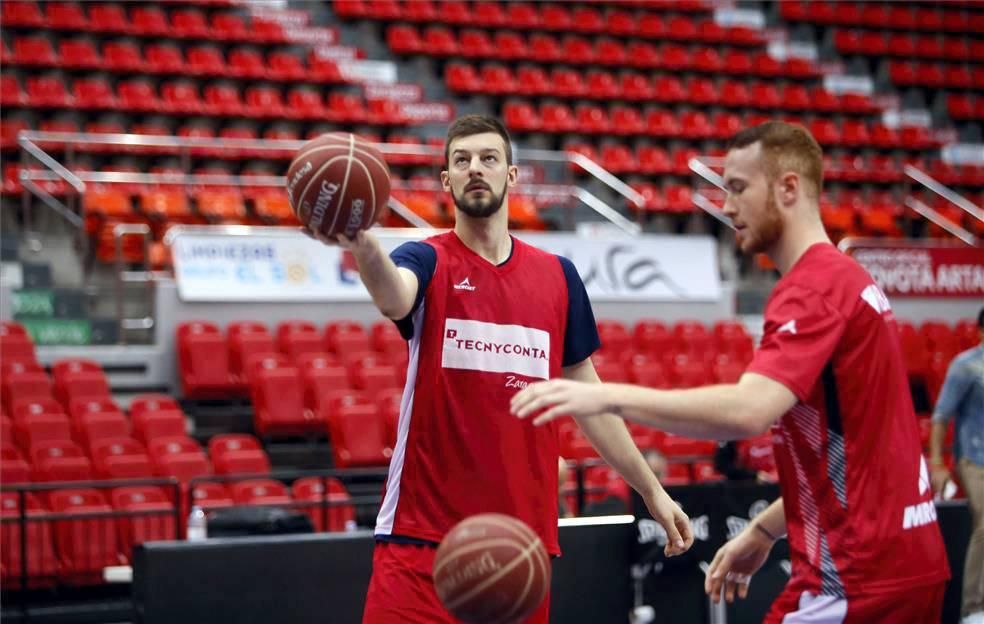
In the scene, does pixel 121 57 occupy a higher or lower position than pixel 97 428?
higher

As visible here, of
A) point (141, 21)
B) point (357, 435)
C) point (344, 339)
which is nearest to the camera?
point (357, 435)

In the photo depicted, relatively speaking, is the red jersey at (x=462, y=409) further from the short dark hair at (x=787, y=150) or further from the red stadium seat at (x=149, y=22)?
the red stadium seat at (x=149, y=22)

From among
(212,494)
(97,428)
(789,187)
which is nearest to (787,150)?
(789,187)

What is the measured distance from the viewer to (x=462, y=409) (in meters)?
4.34

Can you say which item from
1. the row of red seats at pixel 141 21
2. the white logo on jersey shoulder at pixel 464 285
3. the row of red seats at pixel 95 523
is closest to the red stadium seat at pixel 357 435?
the row of red seats at pixel 95 523

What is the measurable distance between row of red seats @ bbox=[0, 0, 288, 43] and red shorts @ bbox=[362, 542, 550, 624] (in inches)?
642

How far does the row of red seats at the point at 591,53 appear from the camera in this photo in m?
22.5

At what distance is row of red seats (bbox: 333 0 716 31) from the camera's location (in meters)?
22.7

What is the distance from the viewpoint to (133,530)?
966cm

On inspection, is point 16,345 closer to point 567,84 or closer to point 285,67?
point 285,67

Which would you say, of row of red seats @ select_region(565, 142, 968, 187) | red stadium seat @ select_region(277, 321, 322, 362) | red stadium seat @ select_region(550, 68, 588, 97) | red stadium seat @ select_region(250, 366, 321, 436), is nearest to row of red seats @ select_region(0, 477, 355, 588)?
red stadium seat @ select_region(250, 366, 321, 436)

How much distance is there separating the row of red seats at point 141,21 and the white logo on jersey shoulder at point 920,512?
17557mm

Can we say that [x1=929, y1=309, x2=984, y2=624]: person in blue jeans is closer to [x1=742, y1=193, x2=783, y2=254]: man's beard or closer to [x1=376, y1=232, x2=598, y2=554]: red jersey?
[x1=376, y1=232, x2=598, y2=554]: red jersey

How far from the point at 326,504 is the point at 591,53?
15832mm
